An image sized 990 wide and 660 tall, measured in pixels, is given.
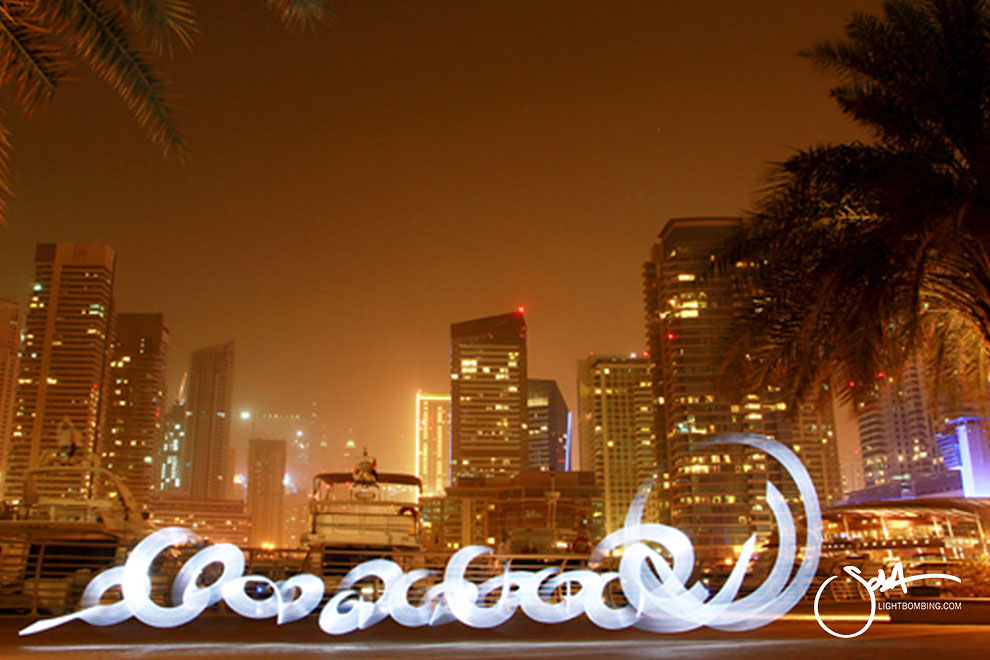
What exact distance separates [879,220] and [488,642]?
8192mm

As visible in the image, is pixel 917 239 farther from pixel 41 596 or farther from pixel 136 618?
pixel 41 596

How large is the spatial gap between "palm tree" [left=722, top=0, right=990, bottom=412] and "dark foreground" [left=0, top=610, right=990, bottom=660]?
153 inches

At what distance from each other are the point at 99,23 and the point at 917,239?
9902 mm

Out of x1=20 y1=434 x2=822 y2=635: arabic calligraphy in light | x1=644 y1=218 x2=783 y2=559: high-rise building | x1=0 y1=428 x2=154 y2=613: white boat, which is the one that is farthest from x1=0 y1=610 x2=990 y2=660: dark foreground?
x1=644 y1=218 x2=783 y2=559: high-rise building

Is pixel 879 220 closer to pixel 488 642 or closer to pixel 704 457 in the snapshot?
pixel 488 642

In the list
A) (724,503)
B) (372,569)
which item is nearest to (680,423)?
(724,503)

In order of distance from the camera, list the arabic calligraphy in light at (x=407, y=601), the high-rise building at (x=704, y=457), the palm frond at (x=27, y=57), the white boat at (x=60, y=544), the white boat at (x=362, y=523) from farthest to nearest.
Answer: the high-rise building at (x=704, y=457)
the white boat at (x=362, y=523)
the white boat at (x=60, y=544)
the arabic calligraphy in light at (x=407, y=601)
the palm frond at (x=27, y=57)

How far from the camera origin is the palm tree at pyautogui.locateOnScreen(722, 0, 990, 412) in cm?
1138

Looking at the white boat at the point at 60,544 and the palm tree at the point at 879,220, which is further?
the white boat at the point at 60,544

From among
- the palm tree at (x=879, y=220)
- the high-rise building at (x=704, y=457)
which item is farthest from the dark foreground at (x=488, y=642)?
the high-rise building at (x=704, y=457)

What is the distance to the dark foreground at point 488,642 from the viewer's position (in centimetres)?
847

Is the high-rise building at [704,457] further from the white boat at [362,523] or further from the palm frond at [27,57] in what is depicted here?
the palm frond at [27,57]

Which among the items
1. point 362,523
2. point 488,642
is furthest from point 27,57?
point 362,523

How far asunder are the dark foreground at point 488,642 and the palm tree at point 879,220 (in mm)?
3895
